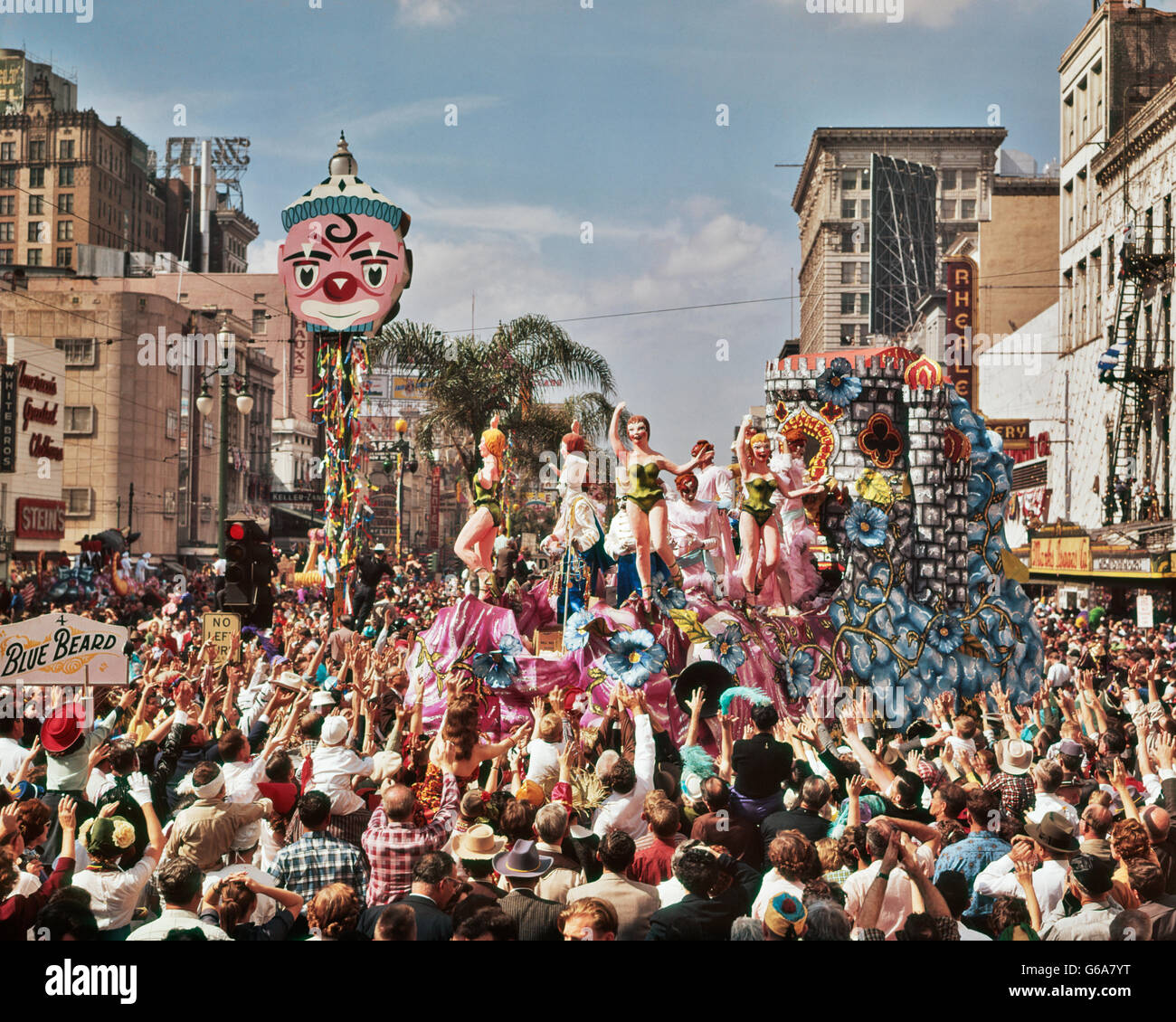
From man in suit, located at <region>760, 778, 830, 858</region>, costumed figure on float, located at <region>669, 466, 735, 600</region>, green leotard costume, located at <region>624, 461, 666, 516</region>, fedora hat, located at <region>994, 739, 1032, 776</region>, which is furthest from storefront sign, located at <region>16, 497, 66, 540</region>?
man in suit, located at <region>760, 778, 830, 858</region>

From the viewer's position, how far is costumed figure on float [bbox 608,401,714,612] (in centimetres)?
1379

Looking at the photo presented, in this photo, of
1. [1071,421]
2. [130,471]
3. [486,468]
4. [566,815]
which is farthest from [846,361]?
[130,471]

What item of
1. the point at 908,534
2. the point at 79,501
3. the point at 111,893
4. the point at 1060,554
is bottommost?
the point at 111,893

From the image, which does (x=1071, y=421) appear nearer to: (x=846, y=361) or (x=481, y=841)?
(x=846, y=361)

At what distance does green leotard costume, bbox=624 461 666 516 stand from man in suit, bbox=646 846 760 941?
28.5ft

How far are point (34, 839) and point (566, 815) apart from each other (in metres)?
2.57

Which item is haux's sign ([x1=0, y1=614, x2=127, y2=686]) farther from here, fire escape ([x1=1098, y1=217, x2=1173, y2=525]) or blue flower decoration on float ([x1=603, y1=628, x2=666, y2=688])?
fire escape ([x1=1098, y1=217, x2=1173, y2=525])

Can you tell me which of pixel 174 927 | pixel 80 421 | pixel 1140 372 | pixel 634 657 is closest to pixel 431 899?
pixel 174 927

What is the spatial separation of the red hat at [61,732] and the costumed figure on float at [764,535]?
26.8 ft

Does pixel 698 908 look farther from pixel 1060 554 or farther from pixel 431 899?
pixel 1060 554

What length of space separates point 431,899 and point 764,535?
31.6 ft

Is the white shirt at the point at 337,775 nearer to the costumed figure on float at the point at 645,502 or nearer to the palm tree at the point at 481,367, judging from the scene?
the costumed figure on float at the point at 645,502

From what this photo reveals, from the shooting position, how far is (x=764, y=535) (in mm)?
14375
